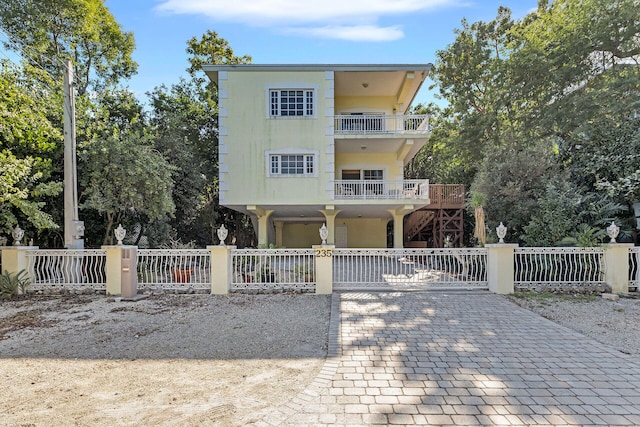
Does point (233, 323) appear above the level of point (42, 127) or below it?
below

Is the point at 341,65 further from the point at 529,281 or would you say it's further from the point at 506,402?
the point at 506,402

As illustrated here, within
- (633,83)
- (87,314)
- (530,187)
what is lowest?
(87,314)

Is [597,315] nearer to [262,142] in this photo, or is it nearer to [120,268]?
[120,268]

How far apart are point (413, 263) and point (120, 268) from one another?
7.99 metres

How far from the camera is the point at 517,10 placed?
21.3 meters

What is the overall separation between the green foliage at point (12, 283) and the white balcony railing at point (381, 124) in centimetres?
1208

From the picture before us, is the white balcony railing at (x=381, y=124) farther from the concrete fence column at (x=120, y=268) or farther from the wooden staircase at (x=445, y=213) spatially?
the concrete fence column at (x=120, y=268)

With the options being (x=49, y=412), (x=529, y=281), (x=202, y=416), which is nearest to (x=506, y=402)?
(x=202, y=416)

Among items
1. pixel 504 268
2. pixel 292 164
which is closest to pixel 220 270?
pixel 292 164

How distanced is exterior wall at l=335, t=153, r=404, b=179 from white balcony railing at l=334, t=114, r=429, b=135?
1785 mm

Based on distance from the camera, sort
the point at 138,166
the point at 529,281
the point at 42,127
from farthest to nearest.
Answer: the point at 138,166, the point at 42,127, the point at 529,281

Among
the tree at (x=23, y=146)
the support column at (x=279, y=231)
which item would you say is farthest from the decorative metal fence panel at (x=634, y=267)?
the support column at (x=279, y=231)

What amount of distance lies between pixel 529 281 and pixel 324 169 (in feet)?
29.6

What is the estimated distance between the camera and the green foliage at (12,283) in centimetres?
876
